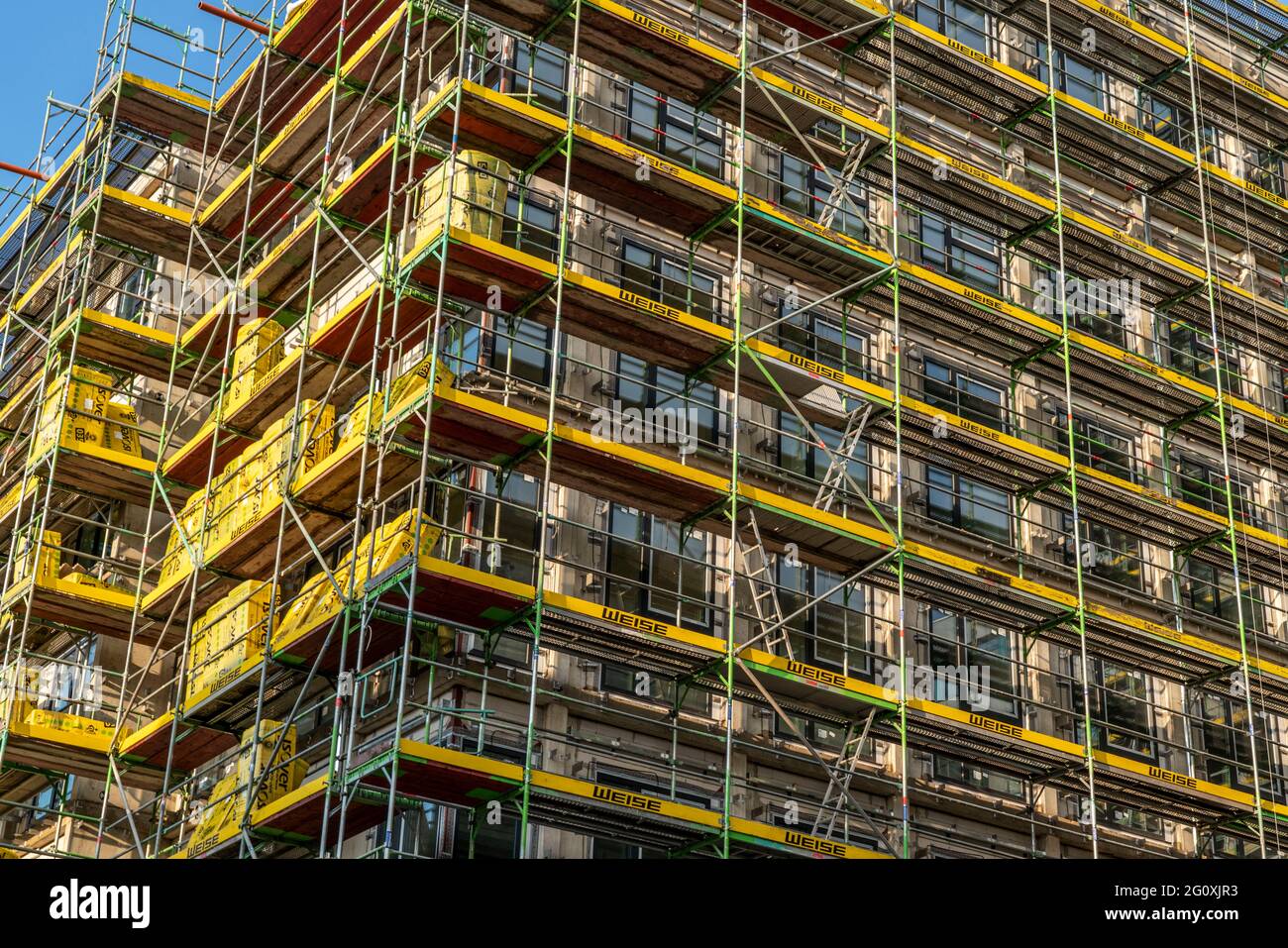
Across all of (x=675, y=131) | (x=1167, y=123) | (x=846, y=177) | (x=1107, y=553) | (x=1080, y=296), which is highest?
(x=1167, y=123)

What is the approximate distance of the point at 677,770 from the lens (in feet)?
88.3

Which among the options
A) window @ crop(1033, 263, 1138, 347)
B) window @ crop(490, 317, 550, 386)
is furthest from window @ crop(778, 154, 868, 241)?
window @ crop(490, 317, 550, 386)

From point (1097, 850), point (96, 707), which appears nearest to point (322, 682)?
point (96, 707)

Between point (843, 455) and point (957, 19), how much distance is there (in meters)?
12.9

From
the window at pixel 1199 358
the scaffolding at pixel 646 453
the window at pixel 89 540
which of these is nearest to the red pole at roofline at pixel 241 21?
the scaffolding at pixel 646 453

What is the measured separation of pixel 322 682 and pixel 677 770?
5.25 m

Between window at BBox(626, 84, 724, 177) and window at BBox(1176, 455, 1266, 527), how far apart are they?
10.5 meters

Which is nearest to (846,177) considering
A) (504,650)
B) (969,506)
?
(969,506)

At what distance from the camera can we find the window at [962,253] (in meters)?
35.2

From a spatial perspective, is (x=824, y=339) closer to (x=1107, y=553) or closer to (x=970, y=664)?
(x=970, y=664)

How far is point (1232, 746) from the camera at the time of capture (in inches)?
1346

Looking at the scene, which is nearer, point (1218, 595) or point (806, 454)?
point (806, 454)

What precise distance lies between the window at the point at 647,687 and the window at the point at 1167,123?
17.3 metres
